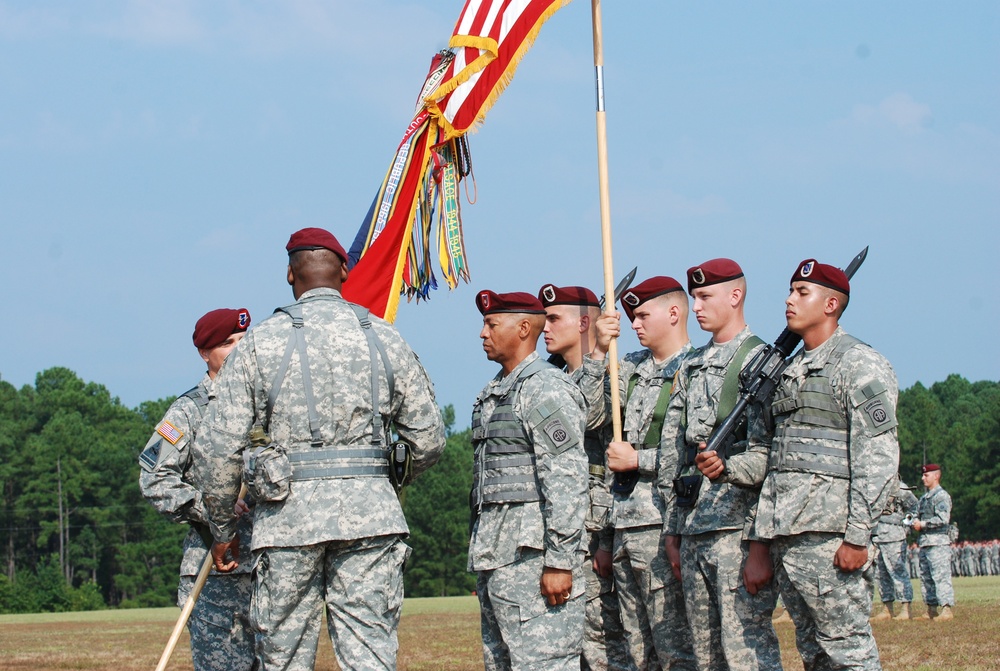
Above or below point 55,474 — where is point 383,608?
below

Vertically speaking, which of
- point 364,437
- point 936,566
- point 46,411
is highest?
point 46,411

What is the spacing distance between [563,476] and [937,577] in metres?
12.3

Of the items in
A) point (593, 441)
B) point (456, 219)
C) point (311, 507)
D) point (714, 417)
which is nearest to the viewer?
point (311, 507)

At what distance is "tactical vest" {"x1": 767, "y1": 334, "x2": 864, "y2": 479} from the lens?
250 inches

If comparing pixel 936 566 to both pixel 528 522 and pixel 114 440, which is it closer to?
pixel 528 522

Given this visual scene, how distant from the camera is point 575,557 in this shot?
21.1ft

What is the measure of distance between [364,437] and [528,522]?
49.1 inches

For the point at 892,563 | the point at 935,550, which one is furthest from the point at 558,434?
the point at 935,550

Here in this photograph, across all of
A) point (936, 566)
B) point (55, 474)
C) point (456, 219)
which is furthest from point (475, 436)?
point (55, 474)

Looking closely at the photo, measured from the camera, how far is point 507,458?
6.68 m

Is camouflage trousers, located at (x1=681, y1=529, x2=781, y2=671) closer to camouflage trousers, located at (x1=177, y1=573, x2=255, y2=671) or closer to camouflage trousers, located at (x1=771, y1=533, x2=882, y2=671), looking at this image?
camouflage trousers, located at (x1=771, y1=533, x2=882, y2=671)

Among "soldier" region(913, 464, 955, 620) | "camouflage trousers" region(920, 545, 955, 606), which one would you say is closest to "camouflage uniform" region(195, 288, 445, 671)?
"soldier" region(913, 464, 955, 620)

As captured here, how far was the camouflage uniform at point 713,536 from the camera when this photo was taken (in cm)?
661

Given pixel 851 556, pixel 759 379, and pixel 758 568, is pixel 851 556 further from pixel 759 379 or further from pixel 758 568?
pixel 759 379
